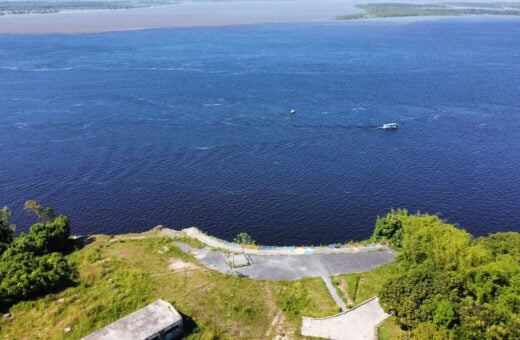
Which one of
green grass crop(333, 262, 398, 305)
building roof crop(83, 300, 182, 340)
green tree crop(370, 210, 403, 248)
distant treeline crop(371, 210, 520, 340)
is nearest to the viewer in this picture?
distant treeline crop(371, 210, 520, 340)

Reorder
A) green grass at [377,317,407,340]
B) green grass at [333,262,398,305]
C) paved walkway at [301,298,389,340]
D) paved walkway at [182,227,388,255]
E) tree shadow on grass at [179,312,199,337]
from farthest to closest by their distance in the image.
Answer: paved walkway at [182,227,388,255]
green grass at [333,262,398,305]
paved walkway at [301,298,389,340]
tree shadow on grass at [179,312,199,337]
green grass at [377,317,407,340]

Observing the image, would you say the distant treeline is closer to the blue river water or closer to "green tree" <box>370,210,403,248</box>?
"green tree" <box>370,210,403,248</box>

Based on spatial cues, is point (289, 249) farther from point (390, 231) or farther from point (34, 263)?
point (34, 263)

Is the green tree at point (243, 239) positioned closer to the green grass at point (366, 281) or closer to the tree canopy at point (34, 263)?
the green grass at point (366, 281)

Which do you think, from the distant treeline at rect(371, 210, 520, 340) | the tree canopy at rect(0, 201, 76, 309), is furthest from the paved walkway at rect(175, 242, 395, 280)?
the tree canopy at rect(0, 201, 76, 309)

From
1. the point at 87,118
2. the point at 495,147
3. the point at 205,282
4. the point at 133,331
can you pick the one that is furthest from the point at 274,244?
the point at 87,118

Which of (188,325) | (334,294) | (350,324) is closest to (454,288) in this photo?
(350,324)

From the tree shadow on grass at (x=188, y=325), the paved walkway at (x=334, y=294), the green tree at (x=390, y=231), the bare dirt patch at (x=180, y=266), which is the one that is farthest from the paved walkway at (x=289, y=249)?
the tree shadow on grass at (x=188, y=325)
